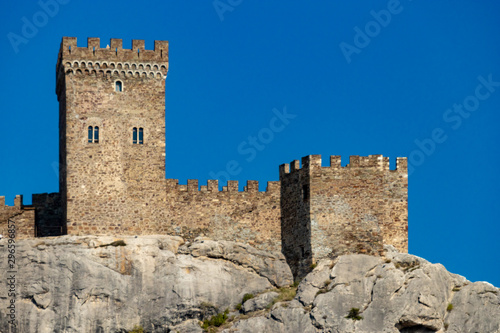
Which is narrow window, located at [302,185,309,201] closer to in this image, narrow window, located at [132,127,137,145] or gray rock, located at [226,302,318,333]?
gray rock, located at [226,302,318,333]

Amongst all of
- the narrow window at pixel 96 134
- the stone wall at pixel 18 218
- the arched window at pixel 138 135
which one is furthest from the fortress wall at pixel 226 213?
the stone wall at pixel 18 218

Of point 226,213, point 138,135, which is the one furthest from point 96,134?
point 226,213

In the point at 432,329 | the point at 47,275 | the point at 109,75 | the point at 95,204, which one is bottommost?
the point at 432,329

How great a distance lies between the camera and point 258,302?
229 ft

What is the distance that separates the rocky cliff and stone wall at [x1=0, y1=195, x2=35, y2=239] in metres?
2.04

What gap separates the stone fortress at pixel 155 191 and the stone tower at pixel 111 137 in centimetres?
6

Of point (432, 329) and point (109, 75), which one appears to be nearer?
point (432, 329)

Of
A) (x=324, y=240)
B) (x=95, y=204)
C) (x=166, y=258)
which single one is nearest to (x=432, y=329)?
(x=324, y=240)

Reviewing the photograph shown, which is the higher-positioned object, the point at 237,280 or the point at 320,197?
the point at 320,197

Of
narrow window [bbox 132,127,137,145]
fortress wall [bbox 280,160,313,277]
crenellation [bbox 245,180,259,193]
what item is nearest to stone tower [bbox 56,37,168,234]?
narrow window [bbox 132,127,137,145]

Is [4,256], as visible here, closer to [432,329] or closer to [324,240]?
[324,240]

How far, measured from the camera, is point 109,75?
7275 centimetres

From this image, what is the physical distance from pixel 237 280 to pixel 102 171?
36.1ft

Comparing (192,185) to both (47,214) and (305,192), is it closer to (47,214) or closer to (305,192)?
(305,192)
